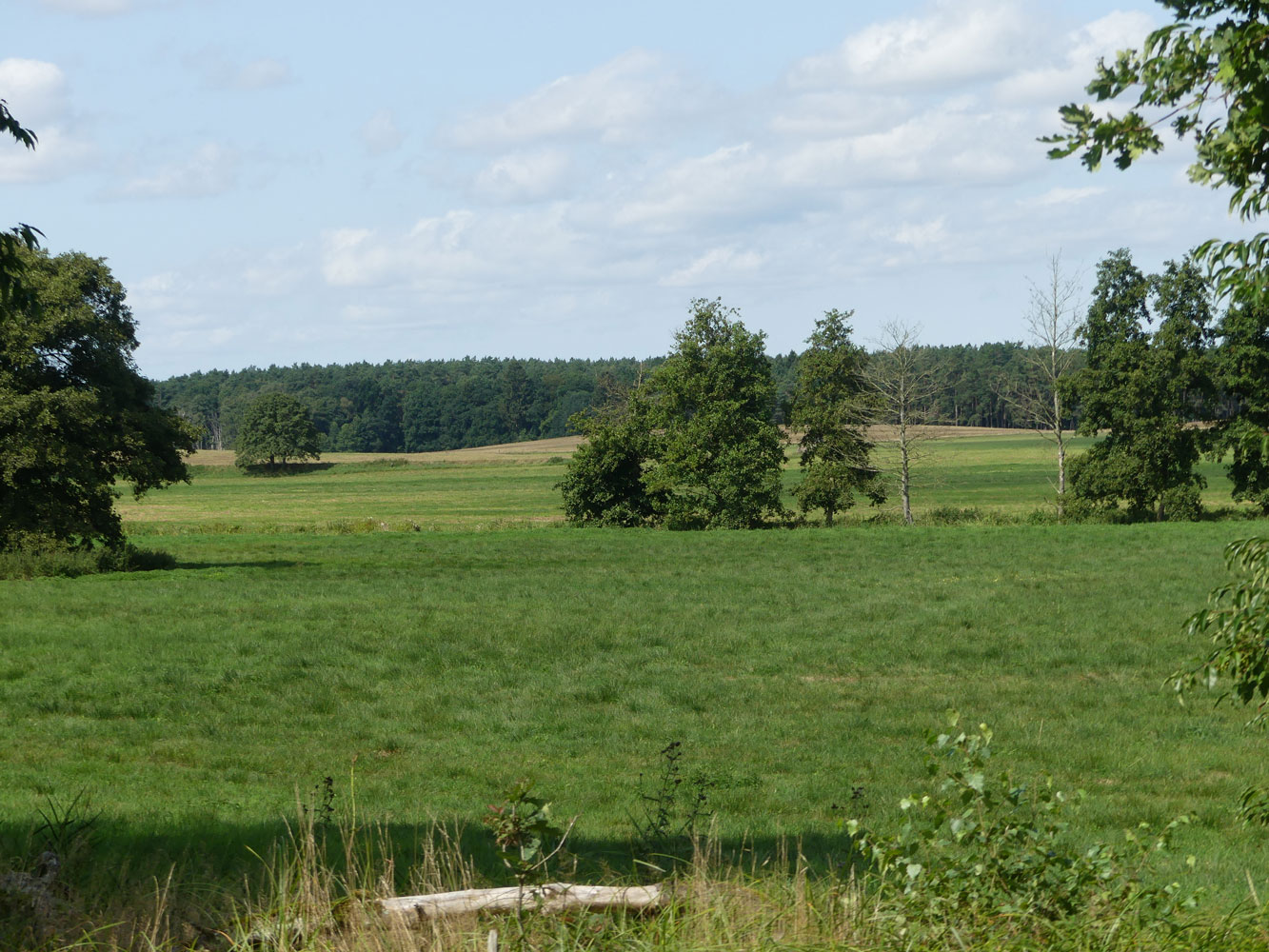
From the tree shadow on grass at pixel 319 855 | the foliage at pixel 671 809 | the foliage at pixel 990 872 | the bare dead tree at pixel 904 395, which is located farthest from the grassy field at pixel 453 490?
the foliage at pixel 990 872

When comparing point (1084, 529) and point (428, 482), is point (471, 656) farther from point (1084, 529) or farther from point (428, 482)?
point (428, 482)

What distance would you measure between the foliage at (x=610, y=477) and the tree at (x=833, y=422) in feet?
25.7

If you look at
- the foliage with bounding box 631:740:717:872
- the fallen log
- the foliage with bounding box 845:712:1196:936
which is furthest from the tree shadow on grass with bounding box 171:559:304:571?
the foliage with bounding box 845:712:1196:936

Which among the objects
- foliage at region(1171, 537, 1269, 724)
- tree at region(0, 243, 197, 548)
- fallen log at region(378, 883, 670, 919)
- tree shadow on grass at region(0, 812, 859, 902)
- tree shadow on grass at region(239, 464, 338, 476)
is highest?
tree at region(0, 243, 197, 548)

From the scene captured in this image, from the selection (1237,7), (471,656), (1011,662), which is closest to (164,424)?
(471,656)

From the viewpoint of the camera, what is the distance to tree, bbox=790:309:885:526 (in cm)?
5656

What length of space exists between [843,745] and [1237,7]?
425 inches

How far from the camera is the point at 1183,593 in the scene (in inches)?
1073

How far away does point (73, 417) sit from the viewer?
100 ft

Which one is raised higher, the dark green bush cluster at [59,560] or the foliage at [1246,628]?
the foliage at [1246,628]

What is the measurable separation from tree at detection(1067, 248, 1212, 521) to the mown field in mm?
16933

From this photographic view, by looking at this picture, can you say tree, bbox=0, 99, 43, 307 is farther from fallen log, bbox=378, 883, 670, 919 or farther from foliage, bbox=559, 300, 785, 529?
foliage, bbox=559, 300, 785, 529

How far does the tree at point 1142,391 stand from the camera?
5291 centimetres

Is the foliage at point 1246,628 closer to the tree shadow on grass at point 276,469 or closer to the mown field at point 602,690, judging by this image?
the mown field at point 602,690
